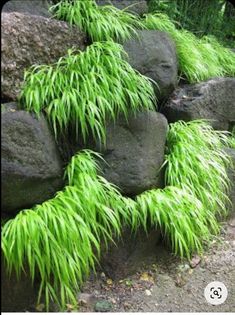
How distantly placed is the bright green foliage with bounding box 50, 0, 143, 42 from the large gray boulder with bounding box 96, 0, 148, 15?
0.88ft

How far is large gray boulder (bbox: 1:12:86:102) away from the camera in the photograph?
9.62 ft

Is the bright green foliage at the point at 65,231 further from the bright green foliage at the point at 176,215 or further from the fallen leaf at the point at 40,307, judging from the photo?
the bright green foliage at the point at 176,215

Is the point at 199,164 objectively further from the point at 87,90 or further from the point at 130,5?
the point at 130,5

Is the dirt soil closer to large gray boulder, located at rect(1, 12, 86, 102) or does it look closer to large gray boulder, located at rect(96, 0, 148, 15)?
large gray boulder, located at rect(1, 12, 86, 102)

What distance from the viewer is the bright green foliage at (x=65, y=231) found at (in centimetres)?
251

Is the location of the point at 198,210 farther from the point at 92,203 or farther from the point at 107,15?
the point at 107,15

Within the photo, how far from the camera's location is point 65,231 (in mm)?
2590

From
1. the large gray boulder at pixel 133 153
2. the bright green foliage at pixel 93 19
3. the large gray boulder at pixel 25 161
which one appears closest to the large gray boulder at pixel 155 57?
the bright green foliage at pixel 93 19

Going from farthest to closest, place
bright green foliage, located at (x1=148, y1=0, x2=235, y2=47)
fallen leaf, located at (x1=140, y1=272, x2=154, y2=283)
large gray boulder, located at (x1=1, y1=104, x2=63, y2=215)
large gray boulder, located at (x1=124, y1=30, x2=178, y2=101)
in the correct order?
bright green foliage, located at (x1=148, y1=0, x2=235, y2=47) → large gray boulder, located at (x1=124, y1=30, x2=178, y2=101) → fallen leaf, located at (x1=140, y1=272, x2=154, y2=283) → large gray boulder, located at (x1=1, y1=104, x2=63, y2=215)

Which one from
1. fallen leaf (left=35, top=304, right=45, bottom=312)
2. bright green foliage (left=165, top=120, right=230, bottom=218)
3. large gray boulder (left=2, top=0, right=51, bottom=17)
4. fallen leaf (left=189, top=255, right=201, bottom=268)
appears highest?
large gray boulder (left=2, top=0, right=51, bottom=17)

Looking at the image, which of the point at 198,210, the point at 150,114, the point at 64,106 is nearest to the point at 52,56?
the point at 64,106

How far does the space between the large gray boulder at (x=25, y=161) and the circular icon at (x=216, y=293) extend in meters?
1.58

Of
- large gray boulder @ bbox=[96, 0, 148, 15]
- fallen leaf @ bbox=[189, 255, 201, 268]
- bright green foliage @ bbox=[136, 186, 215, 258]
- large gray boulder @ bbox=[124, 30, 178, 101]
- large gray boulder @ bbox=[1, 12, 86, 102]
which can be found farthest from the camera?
large gray boulder @ bbox=[96, 0, 148, 15]

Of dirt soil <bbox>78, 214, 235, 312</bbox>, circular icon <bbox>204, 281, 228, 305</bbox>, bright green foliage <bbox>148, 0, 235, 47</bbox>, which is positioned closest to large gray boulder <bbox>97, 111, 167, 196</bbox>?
dirt soil <bbox>78, 214, 235, 312</bbox>
